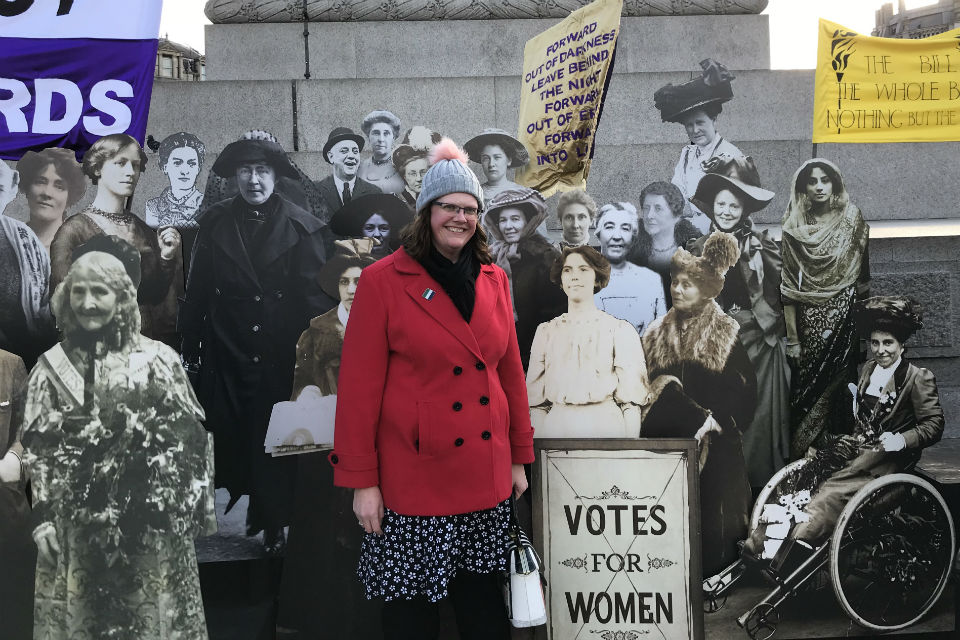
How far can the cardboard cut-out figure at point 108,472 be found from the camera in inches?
121

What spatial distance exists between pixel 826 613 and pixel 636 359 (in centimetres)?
137

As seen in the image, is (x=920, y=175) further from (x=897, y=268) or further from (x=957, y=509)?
(x=957, y=509)

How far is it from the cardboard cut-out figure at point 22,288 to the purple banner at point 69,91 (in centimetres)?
19

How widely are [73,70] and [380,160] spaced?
4.13 feet

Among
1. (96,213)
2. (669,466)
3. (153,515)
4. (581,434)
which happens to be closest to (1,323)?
(96,213)

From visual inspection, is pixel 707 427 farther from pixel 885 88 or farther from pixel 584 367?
pixel 885 88

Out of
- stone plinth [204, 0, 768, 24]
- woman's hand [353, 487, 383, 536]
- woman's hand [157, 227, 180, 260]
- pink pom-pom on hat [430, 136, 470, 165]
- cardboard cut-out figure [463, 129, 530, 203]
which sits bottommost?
woman's hand [353, 487, 383, 536]

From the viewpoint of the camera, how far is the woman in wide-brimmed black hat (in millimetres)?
3297

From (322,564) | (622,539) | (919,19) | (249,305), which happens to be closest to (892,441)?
(622,539)

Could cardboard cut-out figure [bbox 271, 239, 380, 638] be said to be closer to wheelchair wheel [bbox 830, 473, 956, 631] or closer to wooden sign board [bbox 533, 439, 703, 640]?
wooden sign board [bbox 533, 439, 703, 640]

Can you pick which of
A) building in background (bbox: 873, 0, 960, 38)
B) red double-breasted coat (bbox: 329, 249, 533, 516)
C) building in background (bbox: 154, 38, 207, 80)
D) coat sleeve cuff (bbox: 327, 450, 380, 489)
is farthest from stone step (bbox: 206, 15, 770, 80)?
building in background (bbox: 154, 38, 207, 80)

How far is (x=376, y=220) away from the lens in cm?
331

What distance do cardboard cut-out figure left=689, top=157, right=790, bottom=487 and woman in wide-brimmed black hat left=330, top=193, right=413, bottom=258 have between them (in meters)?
1.23

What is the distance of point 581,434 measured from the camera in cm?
336
